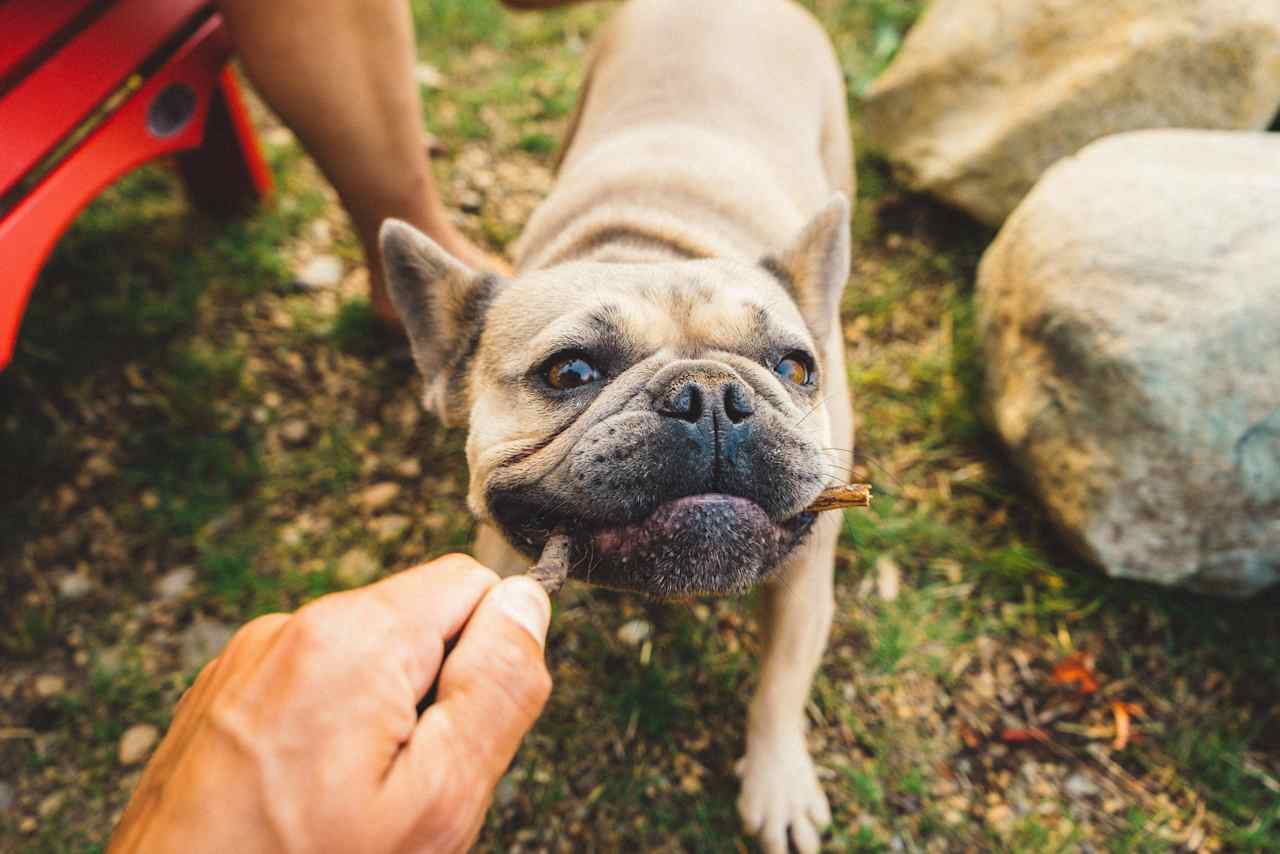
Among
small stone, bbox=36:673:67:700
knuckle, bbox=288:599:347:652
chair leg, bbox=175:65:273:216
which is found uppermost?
knuckle, bbox=288:599:347:652

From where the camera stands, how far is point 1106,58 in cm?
400

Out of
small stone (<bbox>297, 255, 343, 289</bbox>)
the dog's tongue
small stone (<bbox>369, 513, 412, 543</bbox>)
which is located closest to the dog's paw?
the dog's tongue

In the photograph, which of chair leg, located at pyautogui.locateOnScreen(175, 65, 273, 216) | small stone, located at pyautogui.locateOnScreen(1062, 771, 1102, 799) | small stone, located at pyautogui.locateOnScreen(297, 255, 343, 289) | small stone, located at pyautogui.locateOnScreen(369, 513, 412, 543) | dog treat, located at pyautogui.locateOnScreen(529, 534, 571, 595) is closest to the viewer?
dog treat, located at pyautogui.locateOnScreen(529, 534, 571, 595)

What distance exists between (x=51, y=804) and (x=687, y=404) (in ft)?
9.26

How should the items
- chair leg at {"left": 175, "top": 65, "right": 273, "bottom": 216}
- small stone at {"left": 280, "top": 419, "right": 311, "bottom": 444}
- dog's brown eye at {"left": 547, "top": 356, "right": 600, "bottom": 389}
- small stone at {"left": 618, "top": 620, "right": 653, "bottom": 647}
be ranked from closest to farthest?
dog's brown eye at {"left": 547, "top": 356, "right": 600, "bottom": 389} < small stone at {"left": 618, "top": 620, "right": 653, "bottom": 647} < small stone at {"left": 280, "top": 419, "right": 311, "bottom": 444} < chair leg at {"left": 175, "top": 65, "right": 273, "bottom": 216}

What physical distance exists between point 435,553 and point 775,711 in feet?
5.27

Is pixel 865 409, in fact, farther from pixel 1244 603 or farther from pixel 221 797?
pixel 221 797

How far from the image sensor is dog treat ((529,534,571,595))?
1735 mm

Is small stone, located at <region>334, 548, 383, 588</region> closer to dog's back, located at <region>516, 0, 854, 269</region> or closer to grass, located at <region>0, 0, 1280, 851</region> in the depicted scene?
grass, located at <region>0, 0, 1280, 851</region>

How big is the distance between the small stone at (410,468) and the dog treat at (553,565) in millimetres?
2026

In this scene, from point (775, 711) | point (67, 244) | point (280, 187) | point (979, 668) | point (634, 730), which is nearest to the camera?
point (775, 711)

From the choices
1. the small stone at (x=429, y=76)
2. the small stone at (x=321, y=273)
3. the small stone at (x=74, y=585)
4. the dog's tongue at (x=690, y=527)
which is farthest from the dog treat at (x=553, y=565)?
the small stone at (x=429, y=76)

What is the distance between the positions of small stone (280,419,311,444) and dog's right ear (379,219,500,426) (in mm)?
1504

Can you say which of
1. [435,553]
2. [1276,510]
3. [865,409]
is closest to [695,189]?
[865,409]
